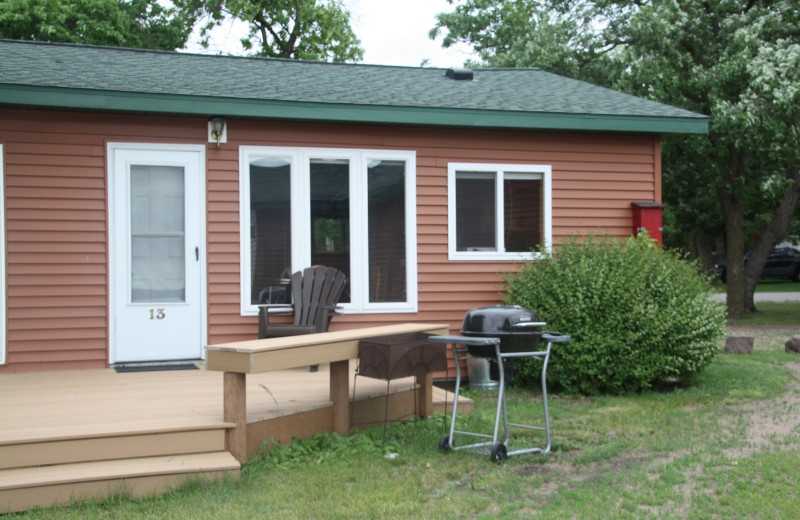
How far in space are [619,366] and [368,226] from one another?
2436 millimetres

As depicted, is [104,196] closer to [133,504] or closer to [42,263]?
[42,263]

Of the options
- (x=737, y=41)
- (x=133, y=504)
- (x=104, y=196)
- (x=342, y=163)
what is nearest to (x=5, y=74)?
(x=104, y=196)

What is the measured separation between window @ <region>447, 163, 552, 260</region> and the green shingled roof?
0.48 m

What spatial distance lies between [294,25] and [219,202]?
15797 millimetres

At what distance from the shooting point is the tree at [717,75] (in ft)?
39.3

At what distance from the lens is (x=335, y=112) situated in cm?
675

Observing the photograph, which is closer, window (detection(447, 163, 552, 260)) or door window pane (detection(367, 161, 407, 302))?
door window pane (detection(367, 161, 407, 302))

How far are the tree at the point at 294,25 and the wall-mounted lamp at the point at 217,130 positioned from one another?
14.4 meters

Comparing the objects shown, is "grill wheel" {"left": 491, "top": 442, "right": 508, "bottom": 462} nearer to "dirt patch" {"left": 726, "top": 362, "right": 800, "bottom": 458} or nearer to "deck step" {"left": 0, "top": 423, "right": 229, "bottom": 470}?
"dirt patch" {"left": 726, "top": 362, "right": 800, "bottom": 458}

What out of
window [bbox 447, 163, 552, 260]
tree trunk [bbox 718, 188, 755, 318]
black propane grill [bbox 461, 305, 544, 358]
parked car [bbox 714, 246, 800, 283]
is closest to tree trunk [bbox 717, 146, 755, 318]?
tree trunk [bbox 718, 188, 755, 318]

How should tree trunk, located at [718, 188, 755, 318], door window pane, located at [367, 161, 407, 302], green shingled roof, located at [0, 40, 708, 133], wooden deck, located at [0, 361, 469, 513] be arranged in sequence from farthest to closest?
tree trunk, located at [718, 188, 755, 318] < door window pane, located at [367, 161, 407, 302] < green shingled roof, located at [0, 40, 708, 133] < wooden deck, located at [0, 361, 469, 513]

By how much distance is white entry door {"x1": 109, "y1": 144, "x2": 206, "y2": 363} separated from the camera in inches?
256

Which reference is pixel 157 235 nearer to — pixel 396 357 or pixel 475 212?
pixel 475 212

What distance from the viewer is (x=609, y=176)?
308 inches
